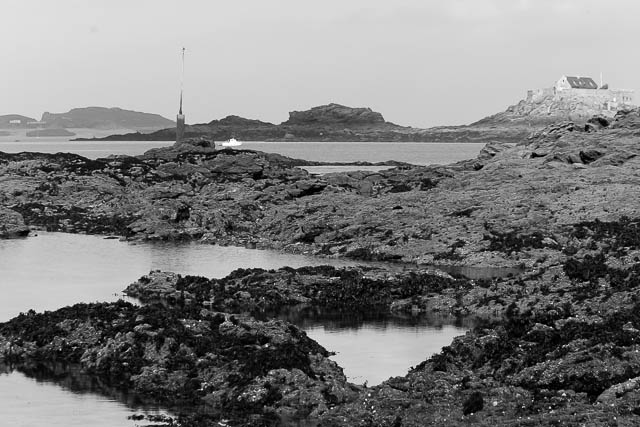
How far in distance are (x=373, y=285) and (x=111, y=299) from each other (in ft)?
29.6

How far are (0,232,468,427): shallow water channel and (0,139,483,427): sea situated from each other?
2 centimetres

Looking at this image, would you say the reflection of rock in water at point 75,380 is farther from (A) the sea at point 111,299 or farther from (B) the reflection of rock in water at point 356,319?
Answer: (B) the reflection of rock in water at point 356,319

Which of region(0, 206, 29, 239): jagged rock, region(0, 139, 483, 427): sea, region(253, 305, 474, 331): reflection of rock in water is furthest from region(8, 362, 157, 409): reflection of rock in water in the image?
region(0, 206, 29, 239): jagged rock

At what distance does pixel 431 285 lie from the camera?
37719 millimetres

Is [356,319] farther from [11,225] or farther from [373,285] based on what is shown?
[11,225]

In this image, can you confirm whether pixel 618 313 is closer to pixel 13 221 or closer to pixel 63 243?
pixel 63 243

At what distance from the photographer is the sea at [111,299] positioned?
23.2 metres

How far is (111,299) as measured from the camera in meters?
37.2

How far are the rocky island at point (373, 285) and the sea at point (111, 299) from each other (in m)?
1.16

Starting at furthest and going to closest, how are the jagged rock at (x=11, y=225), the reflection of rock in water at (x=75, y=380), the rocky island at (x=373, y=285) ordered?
1. the jagged rock at (x=11, y=225)
2. the reflection of rock in water at (x=75, y=380)
3. the rocky island at (x=373, y=285)

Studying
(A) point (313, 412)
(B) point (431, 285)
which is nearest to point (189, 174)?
(B) point (431, 285)

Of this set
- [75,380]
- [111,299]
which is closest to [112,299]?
[111,299]

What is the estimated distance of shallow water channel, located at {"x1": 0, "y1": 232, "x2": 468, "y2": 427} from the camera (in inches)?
918

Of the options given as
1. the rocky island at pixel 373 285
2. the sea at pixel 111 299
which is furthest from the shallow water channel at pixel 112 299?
the rocky island at pixel 373 285
